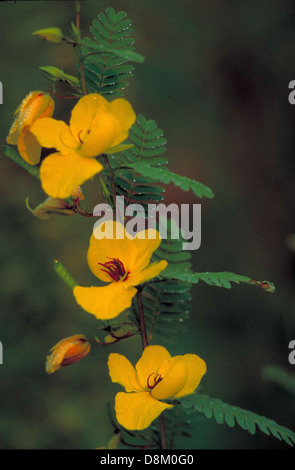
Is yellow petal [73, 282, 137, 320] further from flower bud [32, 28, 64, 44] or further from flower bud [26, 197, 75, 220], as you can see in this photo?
flower bud [32, 28, 64, 44]

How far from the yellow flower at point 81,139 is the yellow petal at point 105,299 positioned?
0.31 ft

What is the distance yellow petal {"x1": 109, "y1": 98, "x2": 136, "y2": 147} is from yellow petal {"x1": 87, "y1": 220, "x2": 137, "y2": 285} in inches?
3.4

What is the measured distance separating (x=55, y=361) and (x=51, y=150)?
0.71 ft

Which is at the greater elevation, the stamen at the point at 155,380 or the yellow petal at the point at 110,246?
the yellow petal at the point at 110,246

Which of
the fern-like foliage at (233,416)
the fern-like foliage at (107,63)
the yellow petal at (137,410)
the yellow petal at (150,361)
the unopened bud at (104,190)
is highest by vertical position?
the fern-like foliage at (107,63)

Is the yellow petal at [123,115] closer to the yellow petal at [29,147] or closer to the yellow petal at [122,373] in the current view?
the yellow petal at [29,147]

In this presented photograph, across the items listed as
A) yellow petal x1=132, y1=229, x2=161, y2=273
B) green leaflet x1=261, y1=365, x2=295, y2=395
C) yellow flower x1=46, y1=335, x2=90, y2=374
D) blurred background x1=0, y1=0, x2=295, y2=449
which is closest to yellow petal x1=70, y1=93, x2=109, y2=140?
yellow petal x1=132, y1=229, x2=161, y2=273

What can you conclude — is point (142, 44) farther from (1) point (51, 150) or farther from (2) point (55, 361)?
(2) point (55, 361)

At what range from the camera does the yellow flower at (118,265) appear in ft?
1.62

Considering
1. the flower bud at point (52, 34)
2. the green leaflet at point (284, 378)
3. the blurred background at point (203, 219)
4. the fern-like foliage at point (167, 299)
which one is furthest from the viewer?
the blurred background at point (203, 219)

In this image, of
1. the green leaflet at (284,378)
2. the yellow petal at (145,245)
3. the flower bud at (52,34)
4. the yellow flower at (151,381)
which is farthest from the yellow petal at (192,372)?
the green leaflet at (284,378)

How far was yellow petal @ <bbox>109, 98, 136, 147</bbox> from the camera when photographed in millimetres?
483

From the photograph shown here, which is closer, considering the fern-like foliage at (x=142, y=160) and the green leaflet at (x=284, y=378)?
the fern-like foliage at (x=142, y=160)
